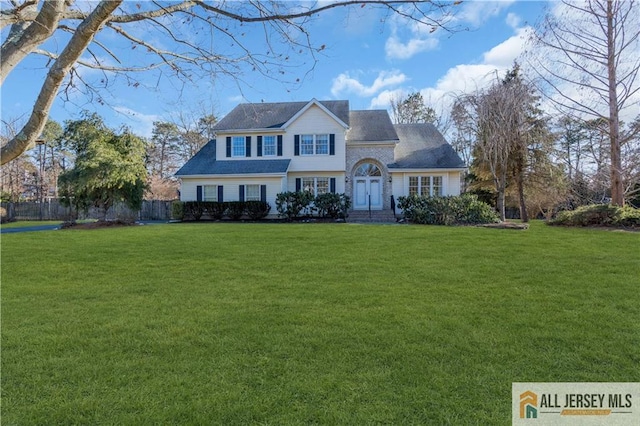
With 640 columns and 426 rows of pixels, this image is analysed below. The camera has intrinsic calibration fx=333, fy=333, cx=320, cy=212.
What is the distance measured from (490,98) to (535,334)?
15593mm

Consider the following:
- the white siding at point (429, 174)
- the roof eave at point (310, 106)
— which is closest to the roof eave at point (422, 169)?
the white siding at point (429, 174)

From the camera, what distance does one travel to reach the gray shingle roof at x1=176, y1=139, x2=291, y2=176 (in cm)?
1986

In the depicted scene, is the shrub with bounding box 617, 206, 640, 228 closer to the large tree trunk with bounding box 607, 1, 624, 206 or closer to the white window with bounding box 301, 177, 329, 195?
the large tree trunk with bounding box 607, 1, 624, 206

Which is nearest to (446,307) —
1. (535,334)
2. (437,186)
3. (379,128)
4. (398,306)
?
(398,306)

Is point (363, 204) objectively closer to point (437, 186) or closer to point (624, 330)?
point (437, 186)

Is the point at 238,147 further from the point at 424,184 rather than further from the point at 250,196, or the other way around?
the point at 424,184

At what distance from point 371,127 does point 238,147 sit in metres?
8.83

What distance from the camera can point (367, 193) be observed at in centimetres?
2094

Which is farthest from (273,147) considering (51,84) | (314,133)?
(51,84)

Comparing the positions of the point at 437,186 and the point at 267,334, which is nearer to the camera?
the point at 267,334

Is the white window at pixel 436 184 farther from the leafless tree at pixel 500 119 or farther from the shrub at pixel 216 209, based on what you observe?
the shrub at pixel 216 209

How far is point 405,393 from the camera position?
2.61 meters

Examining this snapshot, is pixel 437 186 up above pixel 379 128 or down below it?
below

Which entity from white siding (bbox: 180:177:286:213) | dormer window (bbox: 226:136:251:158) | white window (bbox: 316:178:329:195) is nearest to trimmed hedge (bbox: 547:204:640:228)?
white window (bbox: 316:178:329:195)
